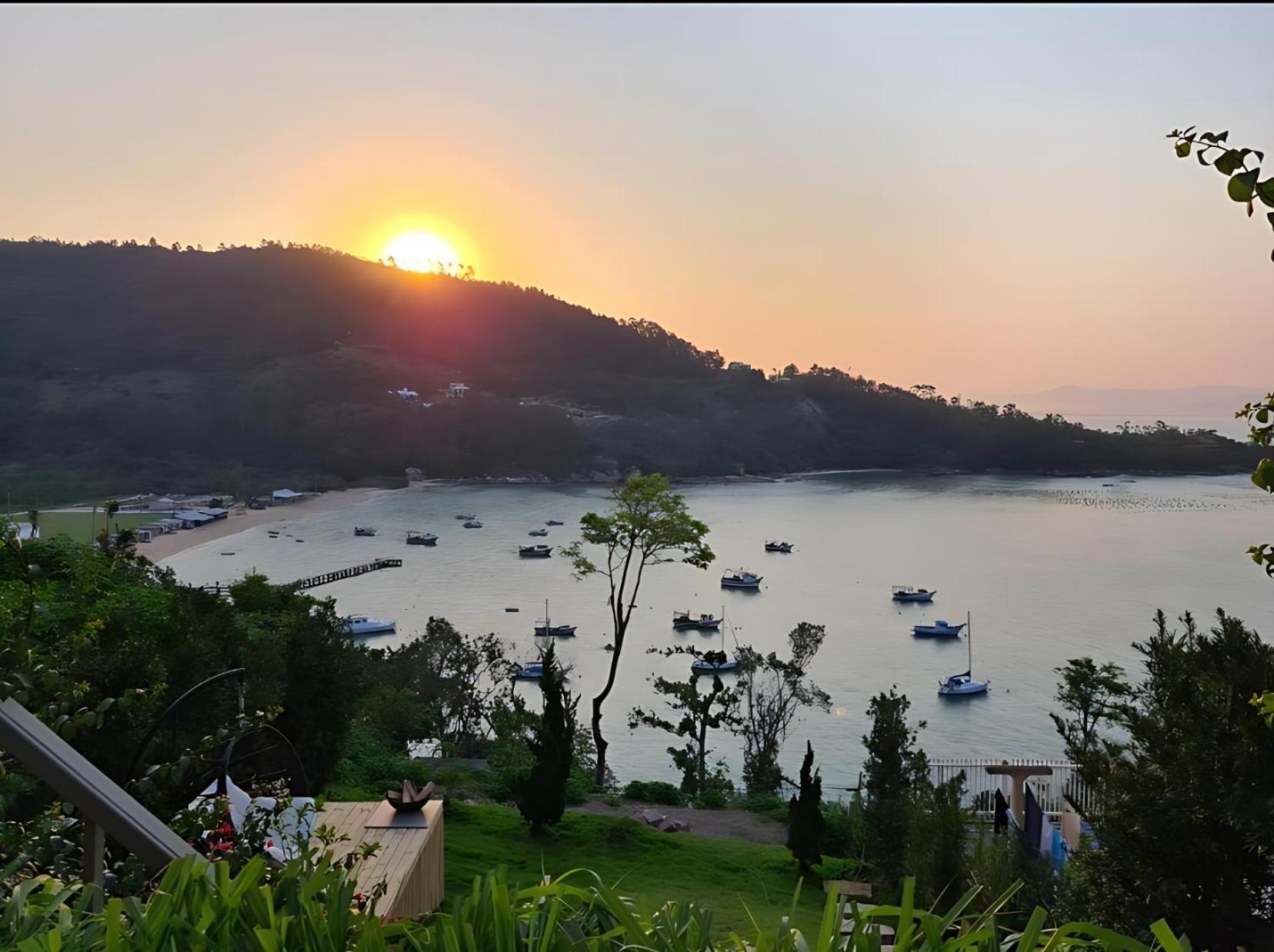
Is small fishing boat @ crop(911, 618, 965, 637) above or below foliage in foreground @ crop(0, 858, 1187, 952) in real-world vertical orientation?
below

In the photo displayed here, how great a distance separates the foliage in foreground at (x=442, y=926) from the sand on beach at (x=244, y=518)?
101ft

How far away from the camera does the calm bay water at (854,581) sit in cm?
2097

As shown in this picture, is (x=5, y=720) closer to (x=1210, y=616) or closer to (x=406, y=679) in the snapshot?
(x=406, y=679)

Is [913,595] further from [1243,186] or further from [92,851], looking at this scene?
[1243,186]

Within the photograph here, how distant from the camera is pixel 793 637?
20266mm

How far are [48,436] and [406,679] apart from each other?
119 feet

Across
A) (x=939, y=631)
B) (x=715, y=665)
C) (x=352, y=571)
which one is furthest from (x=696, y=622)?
(x=352, y=571)

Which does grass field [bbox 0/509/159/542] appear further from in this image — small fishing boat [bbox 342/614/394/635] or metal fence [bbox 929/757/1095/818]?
metal fence [bbox 929/757/1095/818]

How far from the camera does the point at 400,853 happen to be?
163 inches

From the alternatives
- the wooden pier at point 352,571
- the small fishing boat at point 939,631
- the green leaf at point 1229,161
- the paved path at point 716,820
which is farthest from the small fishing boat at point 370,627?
the green leaf at point 1229,161

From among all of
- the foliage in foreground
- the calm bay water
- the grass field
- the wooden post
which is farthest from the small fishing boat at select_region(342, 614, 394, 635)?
the foliage in foreground

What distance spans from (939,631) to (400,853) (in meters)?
24.1

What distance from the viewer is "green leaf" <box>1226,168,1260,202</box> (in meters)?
1.11

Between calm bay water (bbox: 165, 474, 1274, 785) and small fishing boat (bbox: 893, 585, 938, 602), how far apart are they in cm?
64
